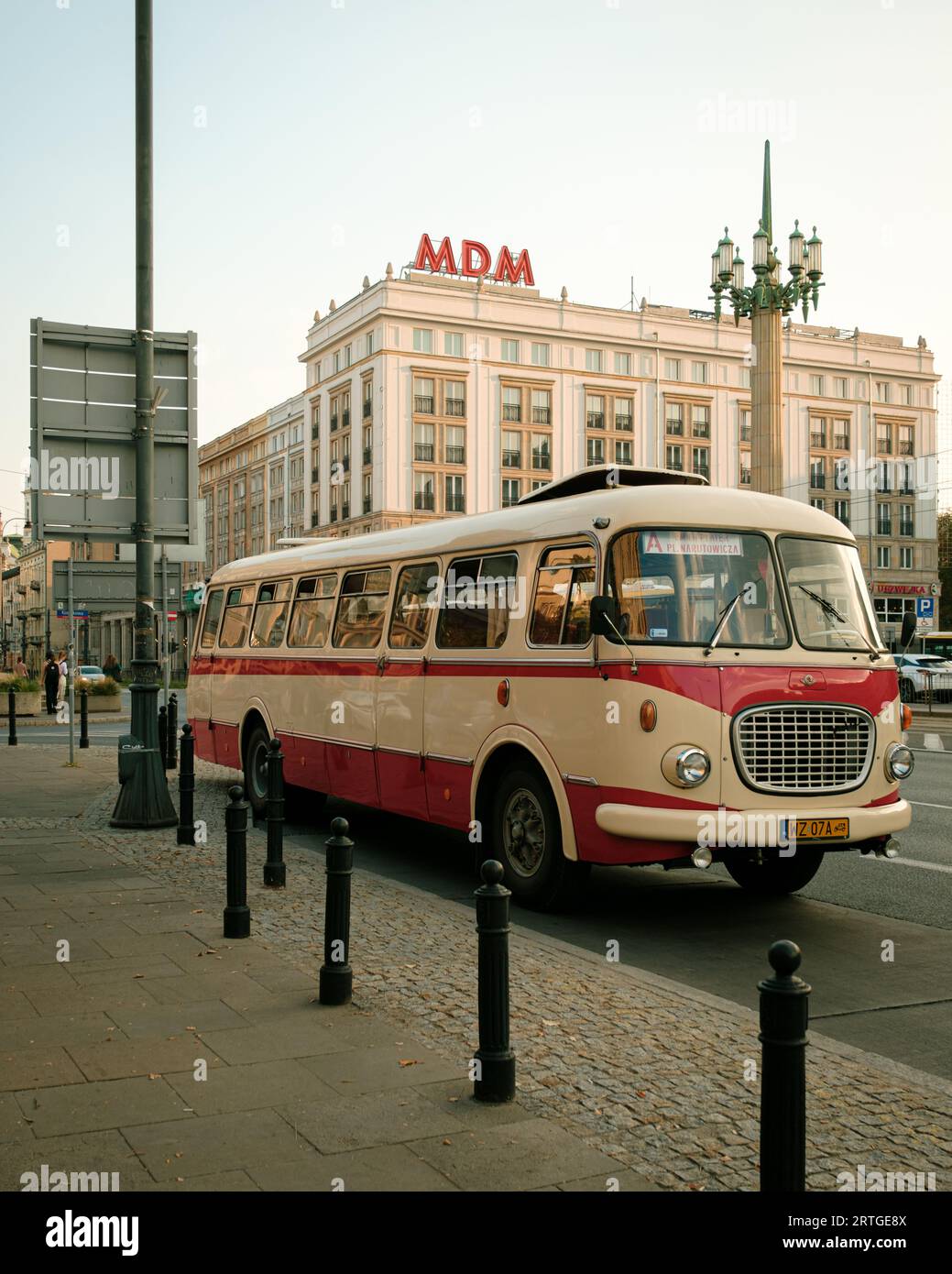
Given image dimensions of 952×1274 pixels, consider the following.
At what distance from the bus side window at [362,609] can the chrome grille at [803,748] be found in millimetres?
4423

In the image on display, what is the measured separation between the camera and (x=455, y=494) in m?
79.7

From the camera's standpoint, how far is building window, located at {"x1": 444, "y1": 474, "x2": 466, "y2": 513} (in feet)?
260

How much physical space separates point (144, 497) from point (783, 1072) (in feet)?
35.6

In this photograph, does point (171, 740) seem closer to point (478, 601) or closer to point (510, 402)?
point (478, 601)

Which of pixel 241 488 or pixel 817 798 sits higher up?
pixel 241 488

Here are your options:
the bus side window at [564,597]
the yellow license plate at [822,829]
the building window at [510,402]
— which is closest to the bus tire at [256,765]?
the bus side window at [564,597]

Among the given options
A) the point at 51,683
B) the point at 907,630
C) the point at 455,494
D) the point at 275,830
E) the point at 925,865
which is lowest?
the point at 925,865

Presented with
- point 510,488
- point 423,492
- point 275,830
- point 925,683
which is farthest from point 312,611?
point 510,488

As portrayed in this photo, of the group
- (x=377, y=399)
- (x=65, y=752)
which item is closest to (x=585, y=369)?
(x=377, y=399)

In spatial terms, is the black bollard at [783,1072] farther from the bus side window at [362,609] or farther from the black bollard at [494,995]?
the bus side window at [362,609]

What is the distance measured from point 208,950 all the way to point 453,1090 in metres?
2.75

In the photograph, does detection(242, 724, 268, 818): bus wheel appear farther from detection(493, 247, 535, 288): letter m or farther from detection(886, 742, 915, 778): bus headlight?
detection(493, 247, 535, 288): letter m

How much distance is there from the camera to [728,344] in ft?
289
